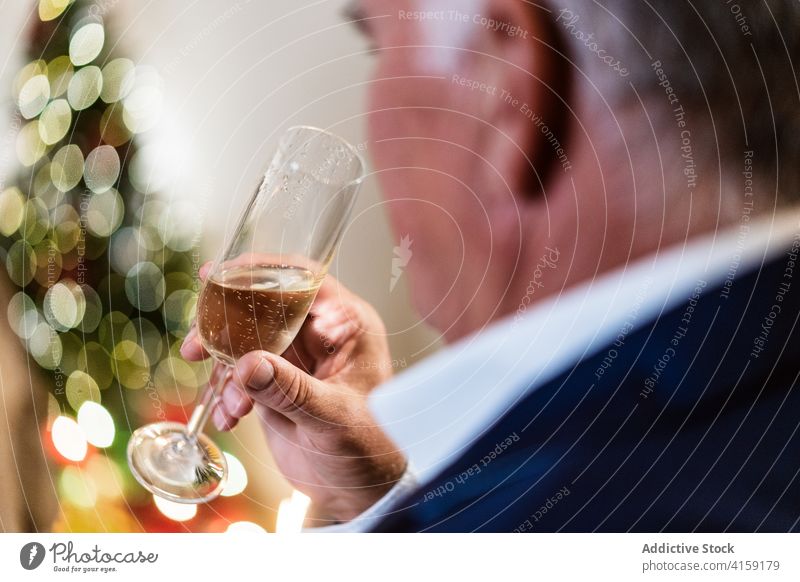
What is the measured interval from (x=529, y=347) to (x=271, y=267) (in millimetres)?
343

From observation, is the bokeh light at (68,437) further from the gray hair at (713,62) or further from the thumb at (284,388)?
the gray hair at (713,62)

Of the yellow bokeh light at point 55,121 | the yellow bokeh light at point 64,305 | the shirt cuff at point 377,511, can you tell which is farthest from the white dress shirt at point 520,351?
the yellow bokeh light at point 55,121

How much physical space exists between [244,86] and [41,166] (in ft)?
0.75

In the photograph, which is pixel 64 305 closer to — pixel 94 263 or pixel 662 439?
pixel 94 263

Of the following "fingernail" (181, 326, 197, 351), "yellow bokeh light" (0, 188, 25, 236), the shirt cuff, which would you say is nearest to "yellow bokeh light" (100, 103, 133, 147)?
"yellow bokeh light" (0, 188, 25, 236)

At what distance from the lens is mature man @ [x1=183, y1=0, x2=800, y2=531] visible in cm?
89

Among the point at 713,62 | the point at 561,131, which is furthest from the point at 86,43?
the point at 713,62

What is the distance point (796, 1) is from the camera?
36.6 inches

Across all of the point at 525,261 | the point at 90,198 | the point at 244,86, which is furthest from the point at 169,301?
the point at 525,261

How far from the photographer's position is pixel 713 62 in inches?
36.2

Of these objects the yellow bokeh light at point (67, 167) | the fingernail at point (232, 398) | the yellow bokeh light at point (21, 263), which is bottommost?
the fingernail at point (232, 398)

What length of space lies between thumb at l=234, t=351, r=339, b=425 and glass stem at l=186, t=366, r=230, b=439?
41 millimetres

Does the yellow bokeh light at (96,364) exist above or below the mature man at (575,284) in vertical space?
below

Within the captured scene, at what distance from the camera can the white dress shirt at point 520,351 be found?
903mm
